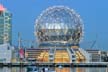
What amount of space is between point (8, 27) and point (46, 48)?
98.7ft

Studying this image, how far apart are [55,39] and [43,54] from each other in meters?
5.06

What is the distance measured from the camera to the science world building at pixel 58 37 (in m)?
110

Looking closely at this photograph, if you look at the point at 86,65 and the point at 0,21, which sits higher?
the point at 0,21

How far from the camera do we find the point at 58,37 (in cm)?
11294

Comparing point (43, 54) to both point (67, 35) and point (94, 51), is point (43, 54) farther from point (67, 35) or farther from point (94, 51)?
point (94, 51)

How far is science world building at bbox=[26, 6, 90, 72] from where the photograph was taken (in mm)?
110125

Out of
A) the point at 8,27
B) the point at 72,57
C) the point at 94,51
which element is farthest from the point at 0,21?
the point at 72,57

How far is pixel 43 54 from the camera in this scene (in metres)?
111

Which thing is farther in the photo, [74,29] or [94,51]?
[94,51]

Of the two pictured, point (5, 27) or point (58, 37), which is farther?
point (5, 27)

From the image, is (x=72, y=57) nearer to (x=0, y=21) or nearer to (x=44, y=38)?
(x=44, y=38)

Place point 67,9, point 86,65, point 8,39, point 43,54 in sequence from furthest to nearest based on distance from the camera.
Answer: point 8,39, point 67,9, point 43,54, point 86,65

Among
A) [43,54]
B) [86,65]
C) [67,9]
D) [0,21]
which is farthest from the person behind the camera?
[0,21]

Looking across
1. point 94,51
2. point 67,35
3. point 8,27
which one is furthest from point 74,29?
point 8,27
